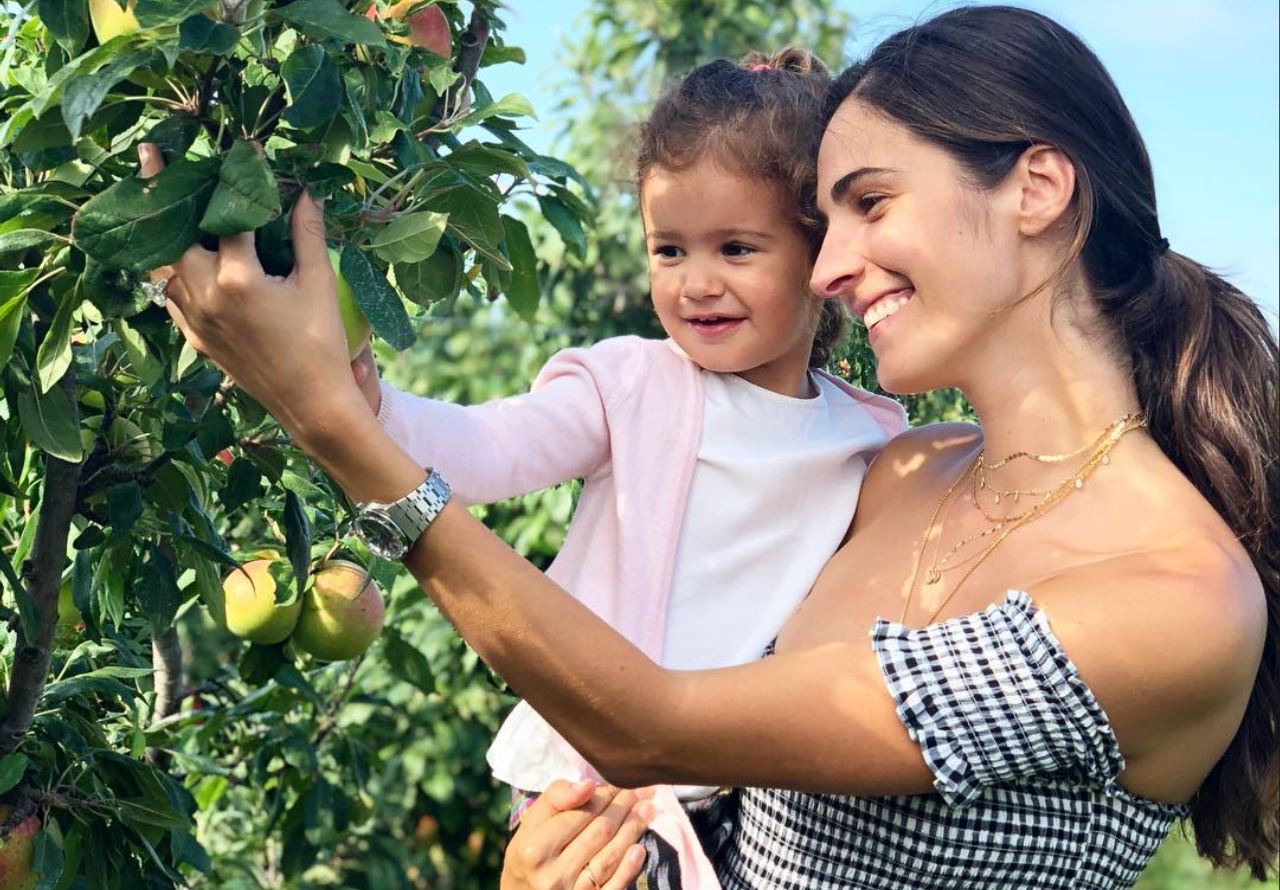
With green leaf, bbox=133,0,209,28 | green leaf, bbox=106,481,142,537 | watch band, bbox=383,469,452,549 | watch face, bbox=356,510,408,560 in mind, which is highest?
green leaf, bbox=133,0,209,28

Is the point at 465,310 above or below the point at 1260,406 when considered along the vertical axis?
below

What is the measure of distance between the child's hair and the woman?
8 cm

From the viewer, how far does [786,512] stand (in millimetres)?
1790

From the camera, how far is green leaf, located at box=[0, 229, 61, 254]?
4.09 feet

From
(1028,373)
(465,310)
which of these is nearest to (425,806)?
(465,310)

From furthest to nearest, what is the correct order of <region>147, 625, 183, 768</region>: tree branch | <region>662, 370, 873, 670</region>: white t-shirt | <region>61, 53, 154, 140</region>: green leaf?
<region>147, 625, 183, 768</region>: tree branch
<region>662, 370, 873, 670</region>: white t-shirt
<region>61, 53, 154, 140</region>: green leaf

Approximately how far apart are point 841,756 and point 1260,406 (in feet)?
1.94

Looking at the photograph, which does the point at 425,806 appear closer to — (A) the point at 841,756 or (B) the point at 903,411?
(B) the point at 903,411

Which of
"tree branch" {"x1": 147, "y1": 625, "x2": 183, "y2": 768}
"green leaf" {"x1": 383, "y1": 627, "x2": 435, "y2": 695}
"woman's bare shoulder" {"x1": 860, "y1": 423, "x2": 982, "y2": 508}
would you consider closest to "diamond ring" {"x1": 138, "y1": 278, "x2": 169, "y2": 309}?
"woman's bare shoulder" {"x1": 860, "y1": 423, "x2": 982, "y2": 508}

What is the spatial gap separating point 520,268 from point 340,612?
0.67m

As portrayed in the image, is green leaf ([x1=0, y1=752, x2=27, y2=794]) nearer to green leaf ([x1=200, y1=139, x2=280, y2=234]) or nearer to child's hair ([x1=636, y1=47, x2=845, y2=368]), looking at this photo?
green leaf ([x1=200, y1=139, x2=280, y2=234])

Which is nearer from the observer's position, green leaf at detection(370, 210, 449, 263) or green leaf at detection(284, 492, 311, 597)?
green leaf at detection(370, 210, 449, 263)

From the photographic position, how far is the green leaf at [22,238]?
1.25 m

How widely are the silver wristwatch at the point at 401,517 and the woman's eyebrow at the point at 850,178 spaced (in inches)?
22.2
